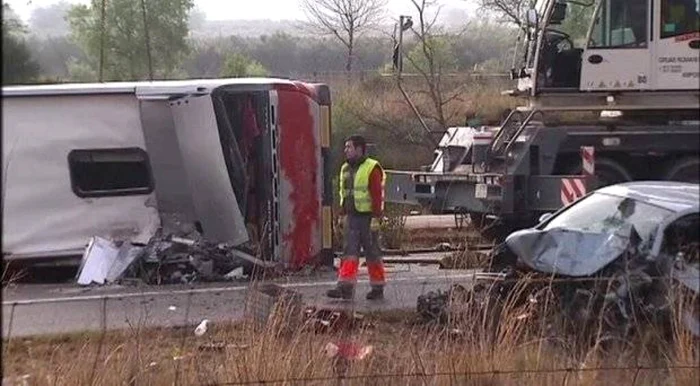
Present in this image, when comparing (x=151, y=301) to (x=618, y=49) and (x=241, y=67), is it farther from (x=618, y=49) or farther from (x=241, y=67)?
(x=241, y=67)

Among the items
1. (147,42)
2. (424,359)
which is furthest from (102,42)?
(424,359)

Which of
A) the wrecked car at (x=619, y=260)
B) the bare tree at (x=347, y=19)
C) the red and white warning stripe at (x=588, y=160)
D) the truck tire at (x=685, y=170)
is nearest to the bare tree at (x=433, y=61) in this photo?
the bare tree at (x=347, y=19)

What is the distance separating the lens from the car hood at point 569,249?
632 centimetres

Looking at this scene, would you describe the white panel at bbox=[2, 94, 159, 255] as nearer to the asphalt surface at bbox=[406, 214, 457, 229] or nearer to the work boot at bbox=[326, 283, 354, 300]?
the work boot at bbox=[326, 283, 354, 300]

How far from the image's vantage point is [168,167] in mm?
12062

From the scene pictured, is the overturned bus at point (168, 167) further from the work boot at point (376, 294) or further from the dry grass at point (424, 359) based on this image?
the dry grass at point (424, 359)

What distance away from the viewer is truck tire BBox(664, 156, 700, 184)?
24.3ft

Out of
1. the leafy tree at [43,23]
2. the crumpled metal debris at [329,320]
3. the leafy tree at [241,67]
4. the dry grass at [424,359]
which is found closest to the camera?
the leafy tree at [43,23]

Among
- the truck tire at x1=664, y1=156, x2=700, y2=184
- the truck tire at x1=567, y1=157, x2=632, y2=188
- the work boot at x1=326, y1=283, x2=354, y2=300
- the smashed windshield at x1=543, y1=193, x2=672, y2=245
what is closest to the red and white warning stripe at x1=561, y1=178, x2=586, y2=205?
the truck tire at x1=567, y1=157, x2=632, y2=188

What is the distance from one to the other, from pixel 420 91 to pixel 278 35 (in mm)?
8872

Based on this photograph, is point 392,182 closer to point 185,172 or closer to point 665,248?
point 185,172

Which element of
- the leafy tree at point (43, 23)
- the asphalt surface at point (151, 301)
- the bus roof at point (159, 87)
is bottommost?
the asphalt surface at point (151, 301)

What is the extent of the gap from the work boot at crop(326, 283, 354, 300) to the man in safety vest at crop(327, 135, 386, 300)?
0.92ft

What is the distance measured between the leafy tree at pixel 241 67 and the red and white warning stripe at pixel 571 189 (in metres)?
12.7
